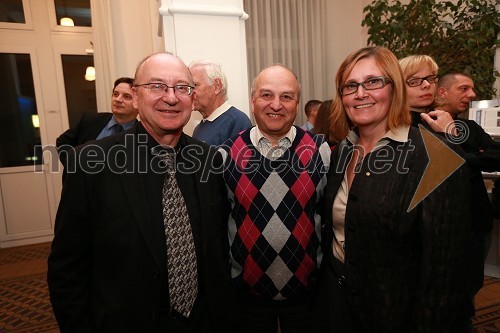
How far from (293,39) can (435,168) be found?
3838mm

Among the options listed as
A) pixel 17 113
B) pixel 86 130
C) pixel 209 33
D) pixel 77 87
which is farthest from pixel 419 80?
pixel 17 113

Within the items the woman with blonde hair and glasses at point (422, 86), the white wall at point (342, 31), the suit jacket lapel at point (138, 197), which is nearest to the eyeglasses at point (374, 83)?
the woman with blonde hair and glasses at point (422, 86)

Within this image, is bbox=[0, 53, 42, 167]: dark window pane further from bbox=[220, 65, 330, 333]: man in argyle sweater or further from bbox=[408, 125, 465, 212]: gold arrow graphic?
bbox=[408, 125, 465, 212]: gold arrow graphic

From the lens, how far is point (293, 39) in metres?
4.53

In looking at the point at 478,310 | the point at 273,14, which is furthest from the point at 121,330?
the point at 273,14

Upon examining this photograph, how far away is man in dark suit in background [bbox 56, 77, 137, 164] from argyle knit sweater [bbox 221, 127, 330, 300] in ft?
4.54

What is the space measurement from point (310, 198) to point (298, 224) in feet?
0.39

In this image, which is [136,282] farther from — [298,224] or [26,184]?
[26,184]

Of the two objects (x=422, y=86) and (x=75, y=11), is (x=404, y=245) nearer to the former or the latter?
(x=422, y=86)

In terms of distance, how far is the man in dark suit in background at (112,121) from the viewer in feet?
8.29

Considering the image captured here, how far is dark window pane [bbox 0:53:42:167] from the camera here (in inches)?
177

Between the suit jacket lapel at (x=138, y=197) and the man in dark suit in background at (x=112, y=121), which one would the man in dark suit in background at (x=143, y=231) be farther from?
the man in dark suit in background at (x=112, y=121)

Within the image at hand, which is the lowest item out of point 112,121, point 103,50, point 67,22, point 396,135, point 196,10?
point 396,135

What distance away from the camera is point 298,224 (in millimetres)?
1377
